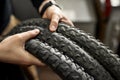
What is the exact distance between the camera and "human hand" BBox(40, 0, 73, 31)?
62 cm

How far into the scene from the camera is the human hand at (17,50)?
1.94 feet

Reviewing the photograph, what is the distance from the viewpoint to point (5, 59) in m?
0.60

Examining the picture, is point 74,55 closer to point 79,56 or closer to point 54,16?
point 79,56

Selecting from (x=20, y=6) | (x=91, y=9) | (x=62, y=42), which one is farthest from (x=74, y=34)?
(x=91, y=9)

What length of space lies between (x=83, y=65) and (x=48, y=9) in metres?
0.27

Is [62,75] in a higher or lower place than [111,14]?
higher

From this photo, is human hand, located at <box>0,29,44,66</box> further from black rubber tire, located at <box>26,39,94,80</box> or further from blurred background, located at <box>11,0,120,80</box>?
blurred background, located at <box>11,0,120,80</box>

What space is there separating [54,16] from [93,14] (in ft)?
3.10

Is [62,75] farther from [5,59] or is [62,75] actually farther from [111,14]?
[111,14]

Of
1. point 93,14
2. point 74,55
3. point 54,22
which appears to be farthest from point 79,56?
point 93,14

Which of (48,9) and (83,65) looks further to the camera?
(48,9)

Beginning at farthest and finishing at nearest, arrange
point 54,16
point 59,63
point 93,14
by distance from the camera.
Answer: point 93,14 < point 54,16 < point 59,63

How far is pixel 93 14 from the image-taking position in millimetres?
1598

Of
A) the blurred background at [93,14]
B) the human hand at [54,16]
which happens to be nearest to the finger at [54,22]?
the human hand at [54,16]
